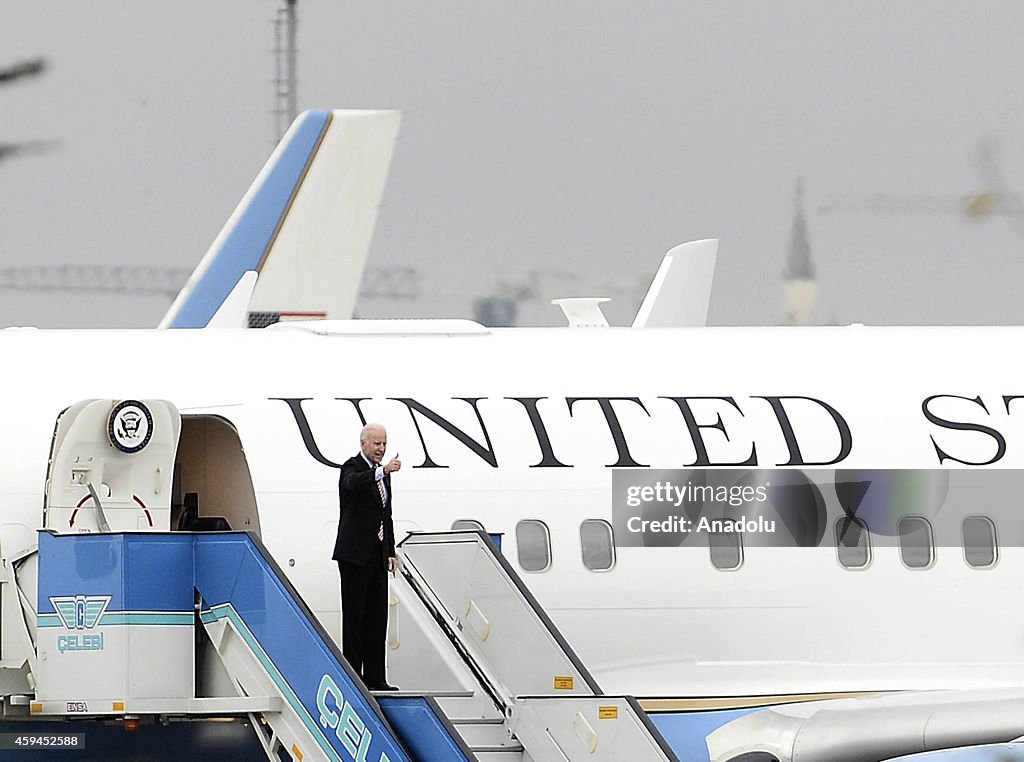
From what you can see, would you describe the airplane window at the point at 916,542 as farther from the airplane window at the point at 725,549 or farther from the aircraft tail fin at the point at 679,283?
the aircraft tail fin at the point at 679,283

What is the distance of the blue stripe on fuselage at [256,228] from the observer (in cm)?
2827

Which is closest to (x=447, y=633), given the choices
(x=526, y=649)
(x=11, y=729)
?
(x=526, y=649)

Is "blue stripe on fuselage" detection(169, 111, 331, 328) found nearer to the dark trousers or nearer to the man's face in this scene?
the man's face

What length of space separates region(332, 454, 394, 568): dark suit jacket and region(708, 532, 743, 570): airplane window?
342 cm

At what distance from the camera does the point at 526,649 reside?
12.9 meters

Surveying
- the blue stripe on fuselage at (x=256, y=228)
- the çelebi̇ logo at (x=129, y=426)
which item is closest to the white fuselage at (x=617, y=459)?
the çelebi̇ logo at (x=129, y=426)

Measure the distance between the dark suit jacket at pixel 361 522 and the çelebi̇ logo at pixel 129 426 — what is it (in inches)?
68.5

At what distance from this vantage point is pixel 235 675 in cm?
1201

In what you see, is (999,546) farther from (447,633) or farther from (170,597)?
(170,597)

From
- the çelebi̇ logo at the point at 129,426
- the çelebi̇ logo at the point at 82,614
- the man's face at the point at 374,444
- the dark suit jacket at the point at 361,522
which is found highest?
the çelebi̇ logo at the point at 129,426

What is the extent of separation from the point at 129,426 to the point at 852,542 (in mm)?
6163

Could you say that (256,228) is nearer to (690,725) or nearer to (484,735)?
(690,725)

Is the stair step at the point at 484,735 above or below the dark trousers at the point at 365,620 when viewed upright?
below

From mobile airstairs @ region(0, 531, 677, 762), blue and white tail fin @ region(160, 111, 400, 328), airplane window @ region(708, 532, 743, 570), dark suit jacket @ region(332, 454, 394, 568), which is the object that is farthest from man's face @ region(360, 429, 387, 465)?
blue and white tail fin @ region(160, 111, 400, 328)
